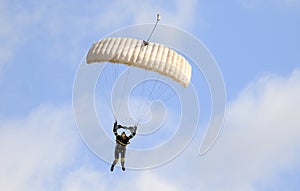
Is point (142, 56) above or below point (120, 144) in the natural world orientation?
above

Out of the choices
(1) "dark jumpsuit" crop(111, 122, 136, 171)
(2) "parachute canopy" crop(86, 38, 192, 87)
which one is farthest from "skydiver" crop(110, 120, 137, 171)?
Result: (2) "parachute canopy" crop(86, 38, 192, 87)

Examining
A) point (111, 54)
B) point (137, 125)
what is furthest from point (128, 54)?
point (137, 125)

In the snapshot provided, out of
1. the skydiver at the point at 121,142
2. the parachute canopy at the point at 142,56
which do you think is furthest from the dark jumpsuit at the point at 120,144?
the parachute canopy at the point at 142,56

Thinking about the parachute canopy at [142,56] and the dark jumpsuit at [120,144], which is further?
the dark jumpsuit at [120,144]

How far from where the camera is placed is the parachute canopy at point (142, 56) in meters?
50.8

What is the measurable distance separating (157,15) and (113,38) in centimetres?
414

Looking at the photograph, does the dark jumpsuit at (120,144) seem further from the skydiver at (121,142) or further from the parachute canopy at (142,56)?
the parachute canopy at (142,56)

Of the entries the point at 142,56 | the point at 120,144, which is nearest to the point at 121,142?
the point at 120,144

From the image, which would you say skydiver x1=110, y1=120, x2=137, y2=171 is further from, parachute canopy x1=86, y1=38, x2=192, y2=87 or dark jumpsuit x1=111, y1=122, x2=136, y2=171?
parachute canopy x1=86, y1=38, x2=192, y2=87

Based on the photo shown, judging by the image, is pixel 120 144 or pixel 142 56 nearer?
pixel 142 56

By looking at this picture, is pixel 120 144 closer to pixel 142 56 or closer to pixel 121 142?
pixel 121 142

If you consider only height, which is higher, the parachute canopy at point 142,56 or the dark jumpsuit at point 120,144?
the parachute canopy at point 142,56

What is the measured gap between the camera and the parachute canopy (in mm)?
50750

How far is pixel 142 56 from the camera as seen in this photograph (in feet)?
167
